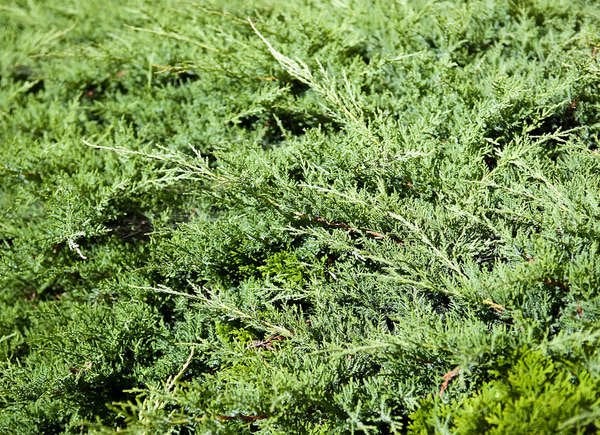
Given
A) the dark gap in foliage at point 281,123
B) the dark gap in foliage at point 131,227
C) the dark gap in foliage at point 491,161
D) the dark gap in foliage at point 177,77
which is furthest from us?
the dark gap in foliage at point 177,77

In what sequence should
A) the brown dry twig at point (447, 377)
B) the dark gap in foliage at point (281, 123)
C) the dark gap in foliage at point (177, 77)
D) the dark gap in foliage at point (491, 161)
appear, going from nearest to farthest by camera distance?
1. the brown dry twig at point (447, 377)
2. the dark gap in foliage at point (491, 161)
3. the dark gap in foliage at point (281, 123)
4. the dark gap in foliage at point (177, 77)

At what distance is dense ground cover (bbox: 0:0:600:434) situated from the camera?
1.85 m

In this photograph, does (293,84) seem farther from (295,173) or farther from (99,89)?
(99,89)

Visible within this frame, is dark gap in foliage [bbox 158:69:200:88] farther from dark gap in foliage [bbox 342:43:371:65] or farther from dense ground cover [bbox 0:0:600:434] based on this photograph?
dark gap in foliage [bbox 342:43:371:65]

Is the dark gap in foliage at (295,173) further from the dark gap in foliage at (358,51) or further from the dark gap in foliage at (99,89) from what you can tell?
the dark gap in foliage at (99,89)

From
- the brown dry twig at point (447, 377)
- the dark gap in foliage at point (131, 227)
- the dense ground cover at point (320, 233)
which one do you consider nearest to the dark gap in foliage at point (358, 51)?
the dense ground cover at point (320, 233)

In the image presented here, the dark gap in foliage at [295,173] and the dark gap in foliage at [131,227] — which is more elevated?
the dark gap in foliage at [295,173]

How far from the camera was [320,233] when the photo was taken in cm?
223

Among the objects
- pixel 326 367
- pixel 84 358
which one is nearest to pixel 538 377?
pixel 326 367

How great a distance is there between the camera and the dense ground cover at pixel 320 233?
1.85m

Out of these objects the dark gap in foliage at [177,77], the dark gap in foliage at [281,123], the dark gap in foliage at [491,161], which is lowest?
the dark gap in foliage at [177,77]

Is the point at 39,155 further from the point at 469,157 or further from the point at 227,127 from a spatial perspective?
the point at 469,157

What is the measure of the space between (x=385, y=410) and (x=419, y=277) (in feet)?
1.67

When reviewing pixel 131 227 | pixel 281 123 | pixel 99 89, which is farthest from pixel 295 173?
pixel 99 89
